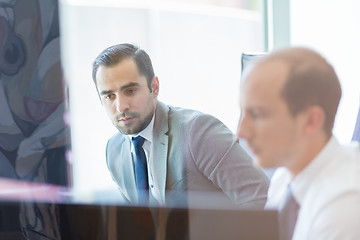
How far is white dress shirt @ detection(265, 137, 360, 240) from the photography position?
0.61m

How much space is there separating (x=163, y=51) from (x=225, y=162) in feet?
0.85

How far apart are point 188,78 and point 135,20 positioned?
161 millimetres

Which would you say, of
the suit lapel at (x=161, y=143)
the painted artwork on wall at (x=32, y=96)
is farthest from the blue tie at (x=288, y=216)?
the painted artwork on wall at (x=32, y=96)

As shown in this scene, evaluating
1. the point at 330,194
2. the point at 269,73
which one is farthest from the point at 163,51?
the point at 330,194

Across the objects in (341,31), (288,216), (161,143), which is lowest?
(288,216)

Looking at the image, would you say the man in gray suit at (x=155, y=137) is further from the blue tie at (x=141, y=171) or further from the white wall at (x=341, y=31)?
the white wall at (x=341, y=31)

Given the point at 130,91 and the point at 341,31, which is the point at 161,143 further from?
the point at 341,31

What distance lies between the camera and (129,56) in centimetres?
86

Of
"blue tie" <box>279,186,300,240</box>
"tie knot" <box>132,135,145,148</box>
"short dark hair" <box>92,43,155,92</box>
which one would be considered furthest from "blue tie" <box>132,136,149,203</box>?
"blue tie" <box>279,186,300,240</box>

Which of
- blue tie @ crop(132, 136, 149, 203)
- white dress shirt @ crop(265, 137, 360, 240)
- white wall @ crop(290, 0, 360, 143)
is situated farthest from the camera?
blue tie @ crop(132, 136, 149, 203)

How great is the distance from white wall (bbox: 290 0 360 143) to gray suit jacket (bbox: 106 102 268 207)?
0.22m

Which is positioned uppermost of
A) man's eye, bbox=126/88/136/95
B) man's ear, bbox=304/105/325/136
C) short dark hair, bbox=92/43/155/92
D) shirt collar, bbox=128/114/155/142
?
short dark hair, bbox=92/43/155/92

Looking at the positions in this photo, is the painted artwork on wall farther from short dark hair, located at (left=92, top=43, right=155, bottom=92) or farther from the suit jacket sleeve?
the suit jacket sleeve

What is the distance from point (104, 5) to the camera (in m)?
0.87
